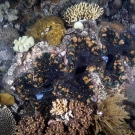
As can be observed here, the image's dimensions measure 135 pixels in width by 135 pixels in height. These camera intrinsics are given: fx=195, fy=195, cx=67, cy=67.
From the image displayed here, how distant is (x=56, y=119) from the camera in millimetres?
4062

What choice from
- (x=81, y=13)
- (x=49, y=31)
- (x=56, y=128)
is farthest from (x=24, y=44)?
(x=56, y=128)

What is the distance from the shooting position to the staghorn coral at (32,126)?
410 centimetres

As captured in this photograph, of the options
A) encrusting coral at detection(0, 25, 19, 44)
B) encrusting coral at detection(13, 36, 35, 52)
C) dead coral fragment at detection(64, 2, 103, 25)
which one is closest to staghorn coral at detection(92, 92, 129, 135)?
encrusting coral at detection(13, 36, 35, 52)

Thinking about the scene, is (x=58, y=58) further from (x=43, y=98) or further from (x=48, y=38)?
(x=43, y=98)

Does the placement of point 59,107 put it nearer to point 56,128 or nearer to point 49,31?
point 56,128

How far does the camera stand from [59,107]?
4.03 meters

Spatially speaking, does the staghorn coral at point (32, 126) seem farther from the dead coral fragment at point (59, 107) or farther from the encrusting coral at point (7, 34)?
the encrusting coral at point (7, 34)

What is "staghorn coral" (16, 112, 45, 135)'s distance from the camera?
13.5 feet

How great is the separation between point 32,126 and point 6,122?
76 centimetres

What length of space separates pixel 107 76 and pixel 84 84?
2.72ft

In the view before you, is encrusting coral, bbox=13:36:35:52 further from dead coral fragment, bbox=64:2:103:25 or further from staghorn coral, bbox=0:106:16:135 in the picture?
staghorn coral, bbox=0:106:16:135

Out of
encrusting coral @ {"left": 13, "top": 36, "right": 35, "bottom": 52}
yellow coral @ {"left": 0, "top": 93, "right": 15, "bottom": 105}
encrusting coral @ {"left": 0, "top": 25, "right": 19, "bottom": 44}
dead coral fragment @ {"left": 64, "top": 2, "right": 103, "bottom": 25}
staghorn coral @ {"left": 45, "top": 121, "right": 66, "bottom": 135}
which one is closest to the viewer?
staghorn coral @ {"left": 45, "top": 121, "right": 66, "bottom": 135}

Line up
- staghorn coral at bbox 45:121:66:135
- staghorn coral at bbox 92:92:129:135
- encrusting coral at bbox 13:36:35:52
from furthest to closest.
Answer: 1. encrusting coral at bbox 13:36:35:52
2. staghorn coral at bbox 92:92:129:135
3. staghorn coral at bbox 45:121:66:135

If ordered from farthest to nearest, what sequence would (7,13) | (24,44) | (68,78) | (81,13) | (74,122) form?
(7,13)
(81,13)
(24,44)
(68,78)
(74,122)
